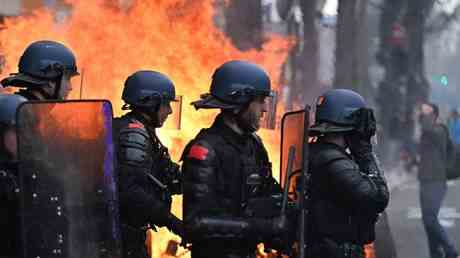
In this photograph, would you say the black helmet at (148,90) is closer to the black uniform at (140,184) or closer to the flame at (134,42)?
the black uniform at (140,184)

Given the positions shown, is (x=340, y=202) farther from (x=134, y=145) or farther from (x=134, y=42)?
(x=134, y=42)

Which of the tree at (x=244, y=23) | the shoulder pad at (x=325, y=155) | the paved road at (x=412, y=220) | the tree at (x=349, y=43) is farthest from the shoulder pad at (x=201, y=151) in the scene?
the tree at (x=349, y=43)

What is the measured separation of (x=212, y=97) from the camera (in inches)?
185

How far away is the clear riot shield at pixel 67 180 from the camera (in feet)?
14.0

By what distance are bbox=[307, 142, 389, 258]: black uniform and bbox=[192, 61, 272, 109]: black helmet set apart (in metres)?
0.55

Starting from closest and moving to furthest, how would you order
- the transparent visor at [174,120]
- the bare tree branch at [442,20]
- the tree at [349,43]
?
the transparent visor at [174,120], the tree at [349,43], the bare tree branch at [442,20]

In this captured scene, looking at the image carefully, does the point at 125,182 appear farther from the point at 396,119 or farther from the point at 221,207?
the point at 396,119

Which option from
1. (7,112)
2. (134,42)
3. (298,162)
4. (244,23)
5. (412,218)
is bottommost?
(412,218)

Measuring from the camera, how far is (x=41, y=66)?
532 cm

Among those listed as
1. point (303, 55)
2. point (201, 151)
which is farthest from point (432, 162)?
point (303, 55)

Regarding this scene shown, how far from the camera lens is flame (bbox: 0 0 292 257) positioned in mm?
9891

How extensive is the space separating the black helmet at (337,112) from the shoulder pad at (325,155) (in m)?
0.11

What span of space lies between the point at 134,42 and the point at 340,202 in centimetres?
603

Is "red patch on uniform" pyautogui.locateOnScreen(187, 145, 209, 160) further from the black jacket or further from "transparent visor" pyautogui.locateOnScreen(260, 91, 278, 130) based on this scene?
"transparent visor" pyautogui.locateOnScreen(260, 91, 278, 130)
